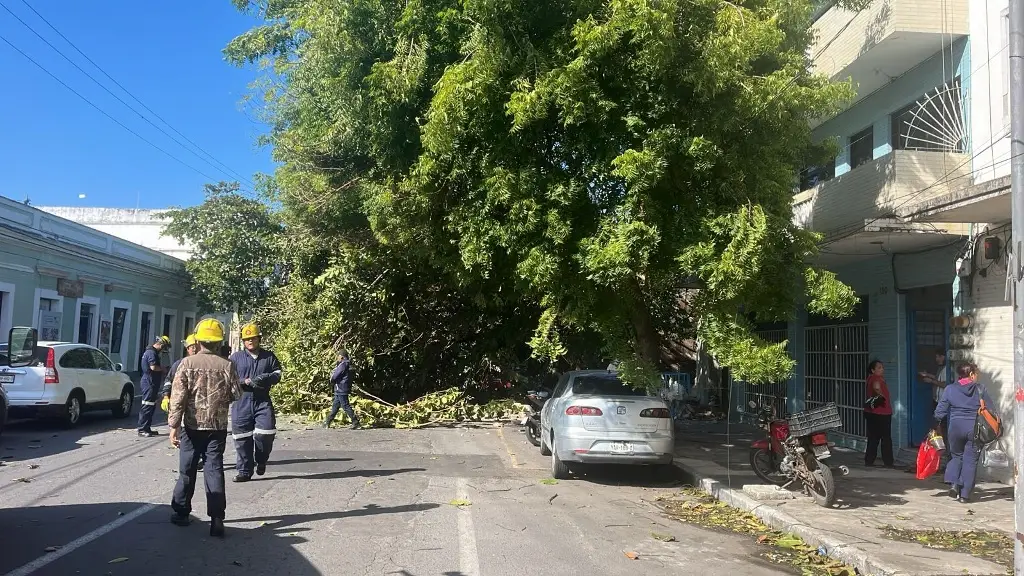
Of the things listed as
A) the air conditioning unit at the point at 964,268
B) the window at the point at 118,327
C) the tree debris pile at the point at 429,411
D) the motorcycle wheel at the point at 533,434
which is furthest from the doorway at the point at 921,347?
the window at the point at 118,327

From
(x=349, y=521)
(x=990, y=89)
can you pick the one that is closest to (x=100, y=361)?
(x=349, y=521)

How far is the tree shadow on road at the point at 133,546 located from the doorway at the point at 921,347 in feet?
31.6

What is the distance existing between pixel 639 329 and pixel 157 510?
636 cm

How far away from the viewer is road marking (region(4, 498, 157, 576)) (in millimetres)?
5309

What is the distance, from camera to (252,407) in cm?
873

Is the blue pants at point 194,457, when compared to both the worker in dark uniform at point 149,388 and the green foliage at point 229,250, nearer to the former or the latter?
the worker in dark uniform at point 149,388

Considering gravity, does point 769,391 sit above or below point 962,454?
above

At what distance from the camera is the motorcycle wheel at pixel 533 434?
13.2m

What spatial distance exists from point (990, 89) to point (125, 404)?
17.2 metres

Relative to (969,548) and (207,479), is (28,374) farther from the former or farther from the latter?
(969,548)

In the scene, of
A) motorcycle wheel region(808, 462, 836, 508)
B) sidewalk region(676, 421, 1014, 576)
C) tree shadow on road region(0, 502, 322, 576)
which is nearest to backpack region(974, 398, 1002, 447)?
sidewalk region(676, 421, 1014, 576)

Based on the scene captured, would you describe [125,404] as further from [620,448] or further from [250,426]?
[620,448]

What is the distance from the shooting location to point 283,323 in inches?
741

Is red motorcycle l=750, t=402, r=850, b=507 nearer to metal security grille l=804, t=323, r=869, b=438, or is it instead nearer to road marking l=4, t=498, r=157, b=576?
metal security grille l=804, t=323, r=869, b=438
